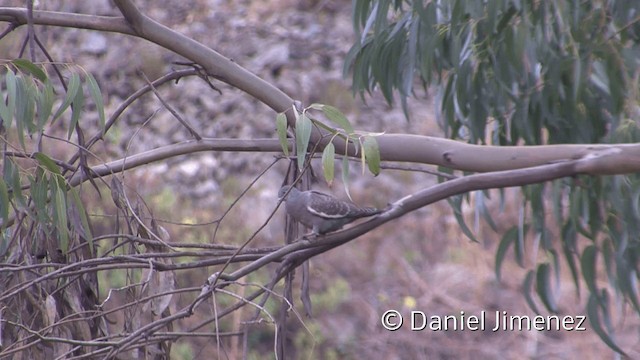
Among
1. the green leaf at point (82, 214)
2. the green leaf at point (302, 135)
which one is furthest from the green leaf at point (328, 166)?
the green leaf at point (82, 214)

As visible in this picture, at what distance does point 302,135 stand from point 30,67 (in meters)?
0.83

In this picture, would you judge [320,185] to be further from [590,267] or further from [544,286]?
[590,267]

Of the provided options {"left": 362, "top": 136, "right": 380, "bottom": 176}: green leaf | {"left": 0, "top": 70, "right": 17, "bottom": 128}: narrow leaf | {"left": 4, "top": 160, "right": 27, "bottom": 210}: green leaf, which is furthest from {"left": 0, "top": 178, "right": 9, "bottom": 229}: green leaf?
{"left": 362, "top": 136, "right": 380, "bottom": 176}: green leaf

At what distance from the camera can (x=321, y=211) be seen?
11.1 ft

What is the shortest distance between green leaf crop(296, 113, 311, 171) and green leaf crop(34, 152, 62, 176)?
0.71 meters

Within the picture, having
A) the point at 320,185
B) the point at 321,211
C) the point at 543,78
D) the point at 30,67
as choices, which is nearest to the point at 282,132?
the point at 30,67

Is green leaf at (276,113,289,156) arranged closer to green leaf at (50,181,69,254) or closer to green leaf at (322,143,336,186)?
green leaf at (322,143,336,186)

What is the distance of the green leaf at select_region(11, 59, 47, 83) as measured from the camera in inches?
99.9

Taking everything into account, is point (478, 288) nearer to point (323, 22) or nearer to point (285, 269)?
point (323, 22)

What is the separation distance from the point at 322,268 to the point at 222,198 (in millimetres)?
1260

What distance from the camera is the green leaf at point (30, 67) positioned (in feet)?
8.32

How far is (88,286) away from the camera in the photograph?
271 centimetres

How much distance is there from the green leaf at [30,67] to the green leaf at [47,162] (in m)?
0.23

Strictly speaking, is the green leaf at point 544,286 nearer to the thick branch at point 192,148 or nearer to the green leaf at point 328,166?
the thick branch at point 192,148
